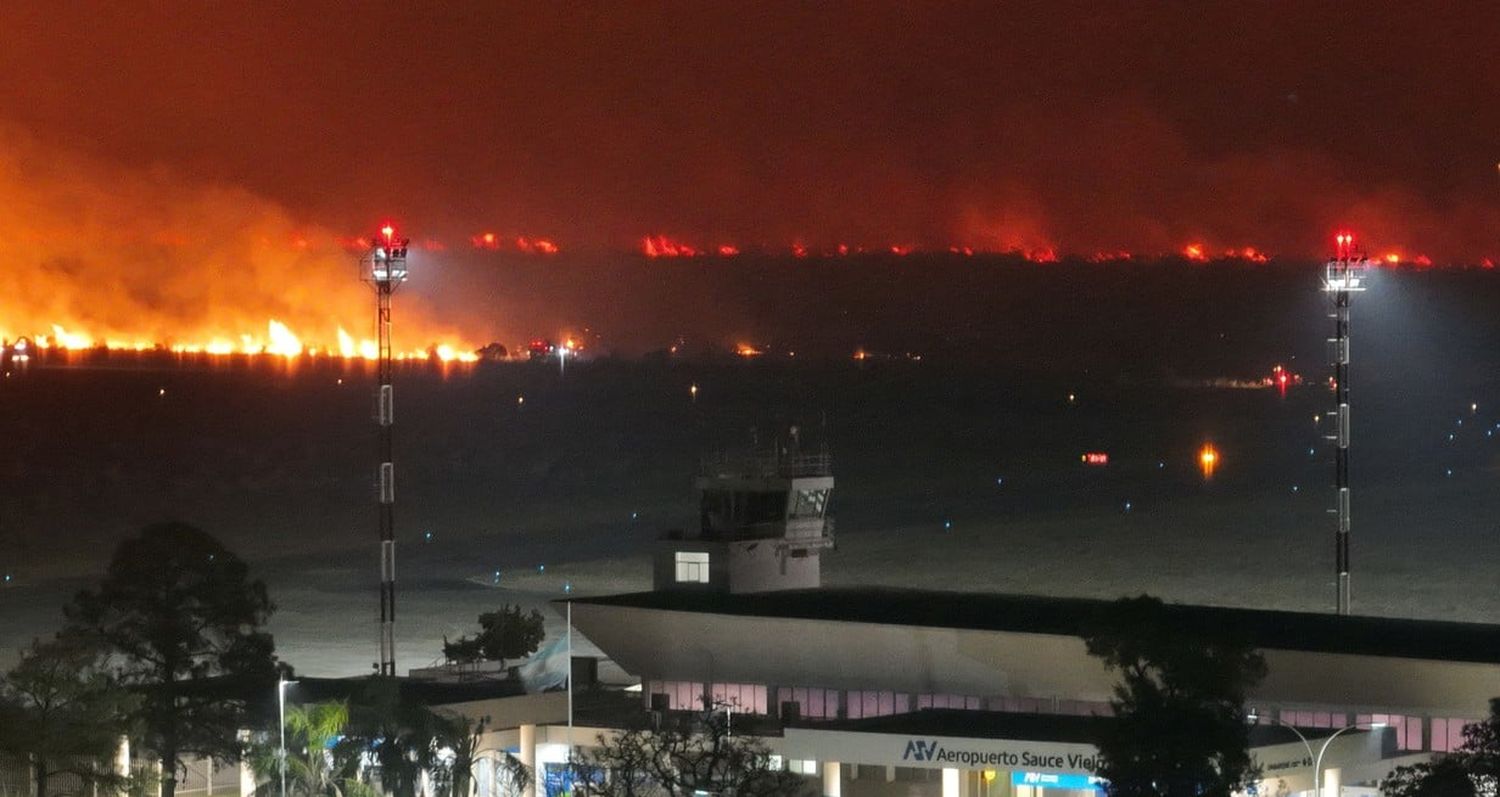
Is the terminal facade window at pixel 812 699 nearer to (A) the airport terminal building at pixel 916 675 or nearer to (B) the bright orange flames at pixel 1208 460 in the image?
(A) the airport terminal building at pixel 916 675

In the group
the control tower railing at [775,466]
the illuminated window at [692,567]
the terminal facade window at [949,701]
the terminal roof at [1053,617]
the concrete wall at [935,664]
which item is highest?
the control tower railing at [775,466]

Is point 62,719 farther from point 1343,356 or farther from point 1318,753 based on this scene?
point 1343,356

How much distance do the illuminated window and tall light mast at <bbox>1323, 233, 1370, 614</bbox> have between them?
38.7ft

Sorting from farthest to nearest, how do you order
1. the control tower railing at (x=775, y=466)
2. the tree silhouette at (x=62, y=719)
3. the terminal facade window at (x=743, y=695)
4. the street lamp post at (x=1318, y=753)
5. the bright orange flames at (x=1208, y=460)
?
the bright orange flames at (x=1208, y=460) < the control tower railing at (x=775, y=466) < the terminal facade window at (x=743, y=695) < the tree silhouette at (x=62, y=719) < the street lamp post at (x=1318, y=753)

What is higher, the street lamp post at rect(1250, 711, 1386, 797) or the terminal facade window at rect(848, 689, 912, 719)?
the terminal facade window at rect(848, 689, 912, 719)

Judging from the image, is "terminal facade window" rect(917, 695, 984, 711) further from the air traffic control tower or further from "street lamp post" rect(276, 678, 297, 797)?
"street lamp post" rect(276, 678, 297, 797)

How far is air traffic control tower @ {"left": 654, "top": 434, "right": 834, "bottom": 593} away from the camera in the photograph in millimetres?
43938

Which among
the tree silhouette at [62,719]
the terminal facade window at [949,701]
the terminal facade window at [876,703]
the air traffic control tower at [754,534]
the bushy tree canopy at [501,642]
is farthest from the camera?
the bushy tree canopy at [501,642]

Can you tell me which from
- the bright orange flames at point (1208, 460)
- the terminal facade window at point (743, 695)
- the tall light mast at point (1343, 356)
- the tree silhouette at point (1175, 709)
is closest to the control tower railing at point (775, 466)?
the terminal facade window at point (743, 695)

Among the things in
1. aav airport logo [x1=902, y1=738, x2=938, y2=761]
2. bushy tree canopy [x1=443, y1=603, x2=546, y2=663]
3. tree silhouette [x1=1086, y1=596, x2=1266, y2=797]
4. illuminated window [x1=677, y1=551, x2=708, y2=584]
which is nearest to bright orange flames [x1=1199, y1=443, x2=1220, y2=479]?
bushy tree canopy [x1=443, y1=603, x2=546, y2=663]

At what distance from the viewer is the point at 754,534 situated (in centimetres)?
4462

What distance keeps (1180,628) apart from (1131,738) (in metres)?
2.18

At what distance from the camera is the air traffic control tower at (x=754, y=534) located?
144ft

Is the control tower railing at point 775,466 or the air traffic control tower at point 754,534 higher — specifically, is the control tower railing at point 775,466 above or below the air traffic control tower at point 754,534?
above
